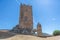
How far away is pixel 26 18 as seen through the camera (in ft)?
133

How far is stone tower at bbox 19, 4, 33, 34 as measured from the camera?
3876 cm

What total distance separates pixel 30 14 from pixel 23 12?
2.63m

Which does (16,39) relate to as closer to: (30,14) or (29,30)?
(29,30)

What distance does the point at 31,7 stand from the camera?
137ft

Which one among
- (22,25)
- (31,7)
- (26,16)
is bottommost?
(22,25)

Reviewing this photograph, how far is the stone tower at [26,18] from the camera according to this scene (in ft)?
127

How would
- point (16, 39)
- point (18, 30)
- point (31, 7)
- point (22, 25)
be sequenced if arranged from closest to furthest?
1. point (16, 39)
2. point (18, 30)
3. point (22, 25)
4. point (31, 7)

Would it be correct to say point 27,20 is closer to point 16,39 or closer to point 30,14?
point 30,14

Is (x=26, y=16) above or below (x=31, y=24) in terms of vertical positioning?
above

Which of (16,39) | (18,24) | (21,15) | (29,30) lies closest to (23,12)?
(21,15)

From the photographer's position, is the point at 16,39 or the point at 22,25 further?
the point at 22,25

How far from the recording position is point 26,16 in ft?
133

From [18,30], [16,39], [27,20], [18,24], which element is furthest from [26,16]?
[16,39]

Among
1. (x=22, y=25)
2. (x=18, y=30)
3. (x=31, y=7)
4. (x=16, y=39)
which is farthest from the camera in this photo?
(x=31, y=7)
